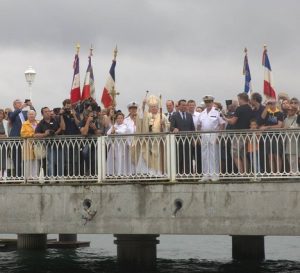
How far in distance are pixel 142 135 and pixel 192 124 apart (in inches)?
52.9

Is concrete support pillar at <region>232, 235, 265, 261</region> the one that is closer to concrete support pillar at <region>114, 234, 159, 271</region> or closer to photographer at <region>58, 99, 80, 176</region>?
concrete support pillar at <region>114, 234, 159, 271</region>

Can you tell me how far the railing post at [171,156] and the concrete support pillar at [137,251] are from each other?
3.21 meters

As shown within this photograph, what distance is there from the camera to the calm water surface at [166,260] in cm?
2886

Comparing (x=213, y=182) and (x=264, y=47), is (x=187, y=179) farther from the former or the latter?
(x=264, y=47)

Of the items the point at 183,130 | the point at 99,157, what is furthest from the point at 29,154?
the point at 183,130

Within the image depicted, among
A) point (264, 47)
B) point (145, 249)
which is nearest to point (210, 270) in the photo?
point (145, 249)

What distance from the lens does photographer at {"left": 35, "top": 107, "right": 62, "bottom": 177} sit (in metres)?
22.8

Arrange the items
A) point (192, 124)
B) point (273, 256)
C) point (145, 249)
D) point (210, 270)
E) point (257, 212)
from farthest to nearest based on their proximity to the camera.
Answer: point (273, 256), point (210, 270), point (145, 249), point (192, 124), point (257, 212)

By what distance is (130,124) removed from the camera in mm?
22859

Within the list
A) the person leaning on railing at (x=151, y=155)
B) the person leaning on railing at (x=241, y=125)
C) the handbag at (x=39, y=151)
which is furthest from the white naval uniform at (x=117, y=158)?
the person leaning on railing at (x=241, y=125)

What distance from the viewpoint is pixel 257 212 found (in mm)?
20844

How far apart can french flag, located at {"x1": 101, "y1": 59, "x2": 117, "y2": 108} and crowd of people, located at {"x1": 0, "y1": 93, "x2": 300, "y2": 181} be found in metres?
1.10

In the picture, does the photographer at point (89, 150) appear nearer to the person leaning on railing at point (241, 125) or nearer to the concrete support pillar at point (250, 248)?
the person leaning on railing at point (241, 125)

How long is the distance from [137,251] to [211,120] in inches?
176
